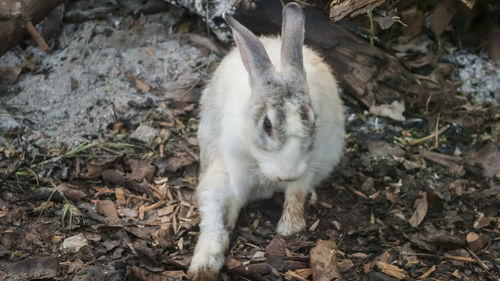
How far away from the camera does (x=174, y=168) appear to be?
5156 mm

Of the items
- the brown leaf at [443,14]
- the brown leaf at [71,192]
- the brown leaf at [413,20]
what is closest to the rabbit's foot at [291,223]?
the brown leaf at [71,192]

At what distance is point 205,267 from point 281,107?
1269 millimetres

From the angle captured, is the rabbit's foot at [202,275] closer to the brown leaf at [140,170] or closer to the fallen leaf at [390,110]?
the brown leaf at [140,170]

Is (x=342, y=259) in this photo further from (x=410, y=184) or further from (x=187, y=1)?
(x=187, y=1)

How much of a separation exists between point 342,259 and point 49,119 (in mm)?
3040

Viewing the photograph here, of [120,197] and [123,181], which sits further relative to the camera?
[123,181]

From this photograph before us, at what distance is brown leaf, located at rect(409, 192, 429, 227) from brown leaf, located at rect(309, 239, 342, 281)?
79cm

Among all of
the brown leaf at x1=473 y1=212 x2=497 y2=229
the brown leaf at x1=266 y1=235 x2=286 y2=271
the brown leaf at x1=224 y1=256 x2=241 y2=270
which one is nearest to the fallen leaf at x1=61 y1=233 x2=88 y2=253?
the brown leaf at x1=224 y1=256 x2=241 y2=270

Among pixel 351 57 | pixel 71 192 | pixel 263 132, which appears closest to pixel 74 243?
pixel 71 192

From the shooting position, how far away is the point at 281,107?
12.9 feet

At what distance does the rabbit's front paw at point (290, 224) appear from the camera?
4598 millimetres

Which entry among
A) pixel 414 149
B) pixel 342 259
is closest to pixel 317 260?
pixel 342 259

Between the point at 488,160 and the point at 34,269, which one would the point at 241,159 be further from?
the point at 488,160

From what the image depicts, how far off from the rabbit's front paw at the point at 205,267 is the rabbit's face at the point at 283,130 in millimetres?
743
